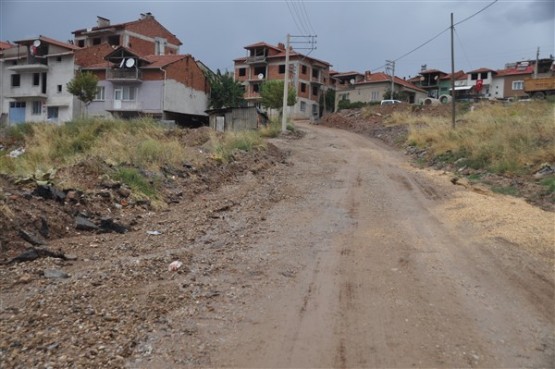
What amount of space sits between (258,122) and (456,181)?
2211 centimetres

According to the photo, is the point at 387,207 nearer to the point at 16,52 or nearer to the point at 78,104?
the point at 78,104

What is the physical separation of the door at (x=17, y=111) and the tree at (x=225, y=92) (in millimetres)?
20949

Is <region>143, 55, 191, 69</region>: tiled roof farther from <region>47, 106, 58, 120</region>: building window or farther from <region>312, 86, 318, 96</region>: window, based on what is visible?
<region>312, 86, 318, 96</region>: window

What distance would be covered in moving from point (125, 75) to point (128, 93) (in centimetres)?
194

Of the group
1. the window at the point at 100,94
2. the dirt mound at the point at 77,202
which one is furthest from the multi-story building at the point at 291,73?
the dirt mound at the point at 77,202

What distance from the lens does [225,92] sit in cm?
5306

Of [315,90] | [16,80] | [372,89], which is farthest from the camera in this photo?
[315,90]

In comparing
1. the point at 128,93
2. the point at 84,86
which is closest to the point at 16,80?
the point at 128,93

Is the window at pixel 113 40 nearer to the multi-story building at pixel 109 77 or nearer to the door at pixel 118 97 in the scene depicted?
the multi-story building at pixel 109 77

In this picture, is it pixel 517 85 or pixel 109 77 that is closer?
pixel 109 77

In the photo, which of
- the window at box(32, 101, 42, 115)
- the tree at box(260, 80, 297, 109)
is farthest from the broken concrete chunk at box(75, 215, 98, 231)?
the window at box(32, 101, 42, 115)

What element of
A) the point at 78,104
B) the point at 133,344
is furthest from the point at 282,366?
the point at 78,104

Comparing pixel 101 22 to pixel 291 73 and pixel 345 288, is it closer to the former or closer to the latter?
pixel 291 73

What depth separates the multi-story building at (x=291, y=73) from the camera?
212ft
